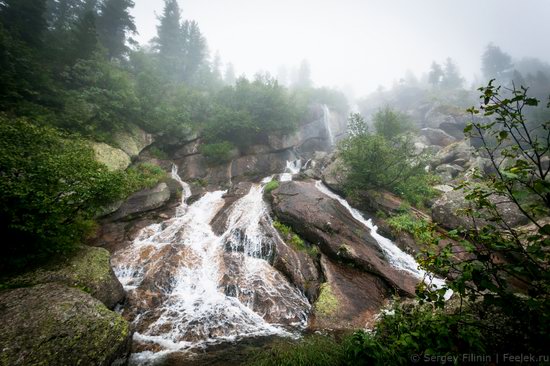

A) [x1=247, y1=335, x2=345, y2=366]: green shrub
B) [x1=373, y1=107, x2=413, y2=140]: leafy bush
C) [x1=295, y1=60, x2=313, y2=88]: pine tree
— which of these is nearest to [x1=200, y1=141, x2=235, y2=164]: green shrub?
[x1=373, y1=107, x2=413, y2=140]: leafy bush

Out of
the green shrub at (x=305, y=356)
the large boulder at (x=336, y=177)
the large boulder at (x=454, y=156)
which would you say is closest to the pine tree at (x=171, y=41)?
the large boulder at (x=336, y=177)

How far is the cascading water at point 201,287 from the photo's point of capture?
7035 millimetres

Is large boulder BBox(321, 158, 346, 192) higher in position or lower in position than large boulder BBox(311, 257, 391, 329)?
higher

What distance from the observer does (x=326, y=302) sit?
8.49 meters

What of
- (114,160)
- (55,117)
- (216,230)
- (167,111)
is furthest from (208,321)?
(167,111)

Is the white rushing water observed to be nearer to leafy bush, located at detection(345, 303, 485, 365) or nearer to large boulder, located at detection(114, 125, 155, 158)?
leafy bush, located at detection(345, 303, 485, 365)

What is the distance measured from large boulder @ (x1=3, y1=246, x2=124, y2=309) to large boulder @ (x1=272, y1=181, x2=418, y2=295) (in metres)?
7.88

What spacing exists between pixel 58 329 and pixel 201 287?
4.54m

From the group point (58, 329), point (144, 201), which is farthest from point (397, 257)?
point (144, 201)

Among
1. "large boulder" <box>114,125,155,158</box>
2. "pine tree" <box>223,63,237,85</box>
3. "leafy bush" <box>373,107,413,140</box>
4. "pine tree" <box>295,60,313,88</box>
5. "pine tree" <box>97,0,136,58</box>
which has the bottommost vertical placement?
"large boulder" <box>114,125,155,158</box>

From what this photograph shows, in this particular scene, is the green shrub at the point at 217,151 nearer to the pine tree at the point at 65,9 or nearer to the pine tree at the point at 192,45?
the pine tree at the point at 192,45

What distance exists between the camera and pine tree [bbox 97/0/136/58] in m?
25.2

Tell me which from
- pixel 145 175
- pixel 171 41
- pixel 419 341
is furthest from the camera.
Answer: pixel 171 41

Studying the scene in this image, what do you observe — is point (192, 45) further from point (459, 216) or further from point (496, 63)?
point (496, 63)
